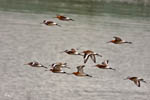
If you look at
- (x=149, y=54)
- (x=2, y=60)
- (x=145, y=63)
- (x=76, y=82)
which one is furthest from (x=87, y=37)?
(x=76, y=82)

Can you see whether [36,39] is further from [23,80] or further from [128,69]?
[23,80]

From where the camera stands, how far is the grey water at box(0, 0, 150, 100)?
11.2 metres

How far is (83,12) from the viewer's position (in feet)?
89.0

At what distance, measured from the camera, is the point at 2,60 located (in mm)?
13812

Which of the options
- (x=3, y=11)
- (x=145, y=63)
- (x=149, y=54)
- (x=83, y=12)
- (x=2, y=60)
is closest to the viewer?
(x=2, y=60)

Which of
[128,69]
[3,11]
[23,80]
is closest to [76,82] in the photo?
[23,80]

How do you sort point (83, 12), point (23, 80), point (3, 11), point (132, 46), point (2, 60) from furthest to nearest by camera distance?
point (83, 12)
point (3, 11)
point (132, 46)
point (2, 60)
point (23, 80)

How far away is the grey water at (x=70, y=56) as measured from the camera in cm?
1121

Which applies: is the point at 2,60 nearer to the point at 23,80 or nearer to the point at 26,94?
the point at 23,80

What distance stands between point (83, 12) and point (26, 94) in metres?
16.8

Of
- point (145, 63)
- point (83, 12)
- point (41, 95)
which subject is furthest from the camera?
point (83, 12)

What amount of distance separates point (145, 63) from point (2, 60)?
4.31 metres

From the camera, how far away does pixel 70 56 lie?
612 inches

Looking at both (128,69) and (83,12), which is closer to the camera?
(128,69)
